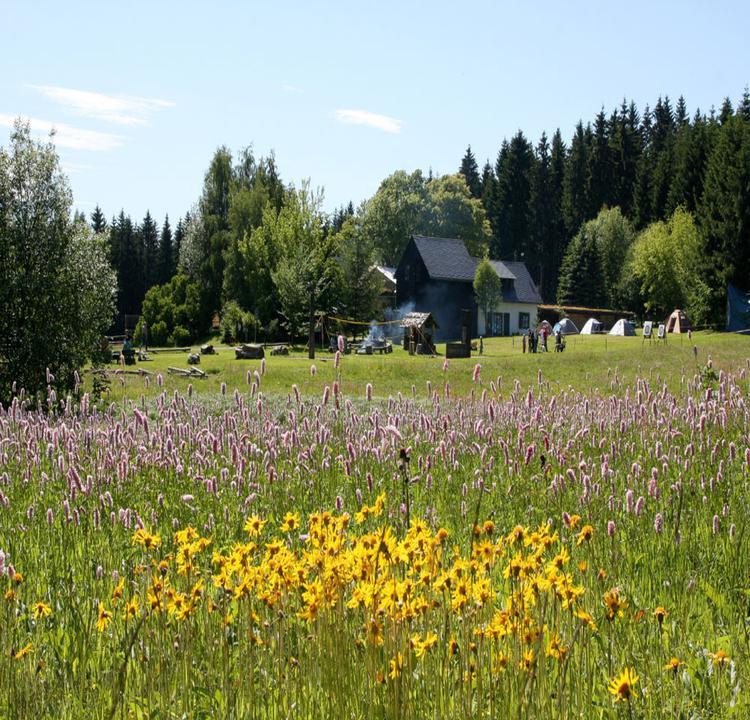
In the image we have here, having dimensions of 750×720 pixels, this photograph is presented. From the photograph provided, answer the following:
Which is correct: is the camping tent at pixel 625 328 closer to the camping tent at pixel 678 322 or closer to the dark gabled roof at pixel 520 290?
the camping tent at pixel 678 322

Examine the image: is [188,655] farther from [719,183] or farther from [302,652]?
[719,183]

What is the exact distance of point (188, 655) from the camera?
3.62 metres

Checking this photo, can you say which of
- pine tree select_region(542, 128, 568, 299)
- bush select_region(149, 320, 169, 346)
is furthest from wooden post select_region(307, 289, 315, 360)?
pine tree select_region(542, 128, 568, 299)

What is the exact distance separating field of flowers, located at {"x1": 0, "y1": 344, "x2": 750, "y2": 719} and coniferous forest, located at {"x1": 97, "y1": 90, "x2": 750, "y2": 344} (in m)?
42.4

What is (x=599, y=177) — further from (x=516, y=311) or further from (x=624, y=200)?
(x=516, y=311)

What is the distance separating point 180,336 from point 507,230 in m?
60.8

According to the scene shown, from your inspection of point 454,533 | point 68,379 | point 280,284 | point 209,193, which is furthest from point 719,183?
point 454,533

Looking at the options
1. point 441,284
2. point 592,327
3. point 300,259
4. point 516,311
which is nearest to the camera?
point 300,259

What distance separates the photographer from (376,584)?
3.19 metres

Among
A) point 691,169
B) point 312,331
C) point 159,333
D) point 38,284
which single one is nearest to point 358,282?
point 312,331

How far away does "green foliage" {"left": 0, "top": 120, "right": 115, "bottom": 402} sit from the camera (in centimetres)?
1706

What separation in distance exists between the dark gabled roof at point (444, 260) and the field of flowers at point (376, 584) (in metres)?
60.1

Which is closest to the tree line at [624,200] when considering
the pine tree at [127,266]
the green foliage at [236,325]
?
the green foliage at [236,325]

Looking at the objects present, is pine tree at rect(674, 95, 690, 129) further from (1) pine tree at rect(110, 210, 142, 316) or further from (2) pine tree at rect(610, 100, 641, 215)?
(1) pine tree at rect(110, 210, 142, 316)
